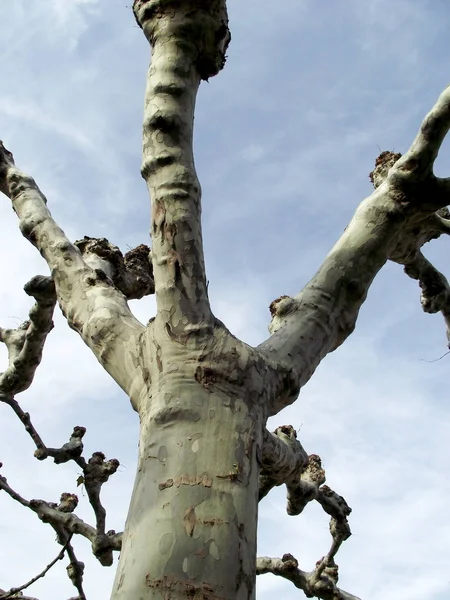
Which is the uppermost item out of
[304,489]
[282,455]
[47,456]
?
[47,456]

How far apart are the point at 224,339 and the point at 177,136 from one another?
2.77ft

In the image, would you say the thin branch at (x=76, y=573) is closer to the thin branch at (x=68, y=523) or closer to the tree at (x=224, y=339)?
the thin branch at (x=68, y=523)

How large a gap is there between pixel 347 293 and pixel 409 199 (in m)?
0.59

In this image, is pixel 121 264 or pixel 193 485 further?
pixel 121 264

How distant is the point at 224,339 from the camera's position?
7.52 feet

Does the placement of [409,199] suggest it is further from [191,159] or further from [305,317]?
[191,159]

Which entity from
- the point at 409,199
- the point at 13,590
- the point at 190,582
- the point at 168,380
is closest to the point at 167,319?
the point at 168,380

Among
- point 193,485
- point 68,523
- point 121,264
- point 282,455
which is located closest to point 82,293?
point 282,455

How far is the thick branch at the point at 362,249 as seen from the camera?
287cm

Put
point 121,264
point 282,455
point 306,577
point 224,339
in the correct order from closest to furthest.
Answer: point 224,339, point 282,455, point 121,264, point 306,577

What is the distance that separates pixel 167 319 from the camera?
2293mm

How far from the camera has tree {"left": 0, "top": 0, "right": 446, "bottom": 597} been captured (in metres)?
1.92

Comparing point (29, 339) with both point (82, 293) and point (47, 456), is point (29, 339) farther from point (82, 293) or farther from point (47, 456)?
point (82, 293)

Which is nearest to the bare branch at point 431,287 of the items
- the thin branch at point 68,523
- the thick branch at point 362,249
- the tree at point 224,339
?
the tree at point 224,339
